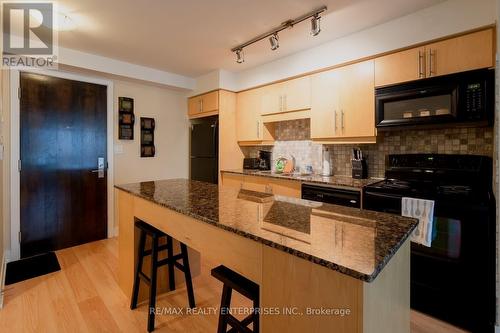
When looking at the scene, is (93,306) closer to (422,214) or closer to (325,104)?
(422,214)

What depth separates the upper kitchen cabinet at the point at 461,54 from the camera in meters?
1.83

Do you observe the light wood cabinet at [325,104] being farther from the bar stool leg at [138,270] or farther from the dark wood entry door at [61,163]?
the dark wood entry door at [61,163]

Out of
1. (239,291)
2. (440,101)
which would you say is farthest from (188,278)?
(440,101)

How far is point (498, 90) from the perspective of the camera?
1.58 meters

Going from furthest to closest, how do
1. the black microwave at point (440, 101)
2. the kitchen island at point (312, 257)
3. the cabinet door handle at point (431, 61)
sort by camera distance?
the cabinet door handle at point (431, 61), the black microwave at point (440, 101), the kitchen island at point (312, 257)

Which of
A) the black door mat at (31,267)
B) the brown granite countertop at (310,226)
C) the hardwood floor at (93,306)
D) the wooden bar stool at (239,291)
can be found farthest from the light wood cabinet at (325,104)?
the black door mat at (31,267)

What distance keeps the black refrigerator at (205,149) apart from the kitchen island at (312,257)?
233 cm

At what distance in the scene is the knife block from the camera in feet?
8.73

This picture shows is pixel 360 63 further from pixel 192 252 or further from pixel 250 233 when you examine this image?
pixel 192 252

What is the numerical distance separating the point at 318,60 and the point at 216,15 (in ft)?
3.88

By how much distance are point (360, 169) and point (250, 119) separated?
1624mm

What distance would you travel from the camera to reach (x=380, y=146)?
2658mm

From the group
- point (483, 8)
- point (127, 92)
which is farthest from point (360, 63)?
point (127, 92)

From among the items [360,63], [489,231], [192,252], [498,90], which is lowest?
[192,252]
